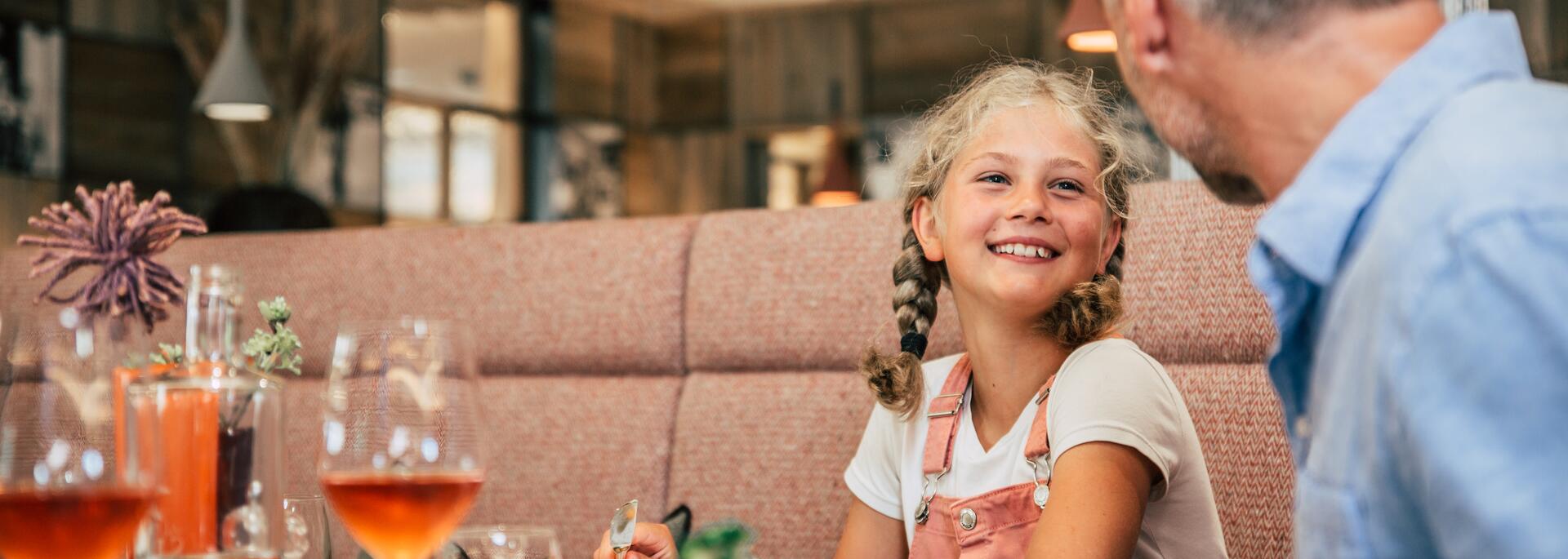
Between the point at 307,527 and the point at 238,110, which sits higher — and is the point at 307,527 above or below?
below

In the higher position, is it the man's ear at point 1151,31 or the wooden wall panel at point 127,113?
the wooden wall panel at point 127,113

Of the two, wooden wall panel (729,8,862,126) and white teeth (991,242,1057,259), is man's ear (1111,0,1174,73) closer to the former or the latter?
white teeth (991,242,1057,259)

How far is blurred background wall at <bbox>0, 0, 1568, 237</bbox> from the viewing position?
457cm

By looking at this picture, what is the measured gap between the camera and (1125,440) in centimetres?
116

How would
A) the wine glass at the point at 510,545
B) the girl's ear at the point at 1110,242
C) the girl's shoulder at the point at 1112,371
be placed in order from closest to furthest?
the wine glass at the point at 510,545
the girl's shoulder at the point at 1112,371
the girl's ear at the point at 1110,242

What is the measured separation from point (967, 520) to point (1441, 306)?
0.80m

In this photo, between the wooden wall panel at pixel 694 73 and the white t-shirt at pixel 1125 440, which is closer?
the white t-shirt at pixel 1125 440

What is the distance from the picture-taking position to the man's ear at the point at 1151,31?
72 centimetres

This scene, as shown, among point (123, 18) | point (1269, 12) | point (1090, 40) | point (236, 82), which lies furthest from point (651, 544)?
point (123, 18)

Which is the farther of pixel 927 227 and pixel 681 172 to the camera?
pixel 681 172

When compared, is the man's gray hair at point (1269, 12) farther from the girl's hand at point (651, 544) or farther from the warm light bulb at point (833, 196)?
the warm light bulb at point (833, 196)

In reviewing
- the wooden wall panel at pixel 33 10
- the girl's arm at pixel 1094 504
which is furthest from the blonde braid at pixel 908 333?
the wooden wall panel at pixel 33 10

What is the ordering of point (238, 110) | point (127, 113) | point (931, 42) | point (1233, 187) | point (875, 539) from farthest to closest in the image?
point (931, 42) < point (127, 113) < point (238, 110) < point (875, 539) < point (1233, 187)

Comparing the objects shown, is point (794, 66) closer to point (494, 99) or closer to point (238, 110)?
point (494, 99)
